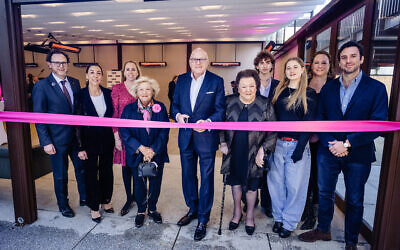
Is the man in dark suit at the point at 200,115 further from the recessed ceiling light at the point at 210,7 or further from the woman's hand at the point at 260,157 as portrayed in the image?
the recessed ceiling light at the point at 210,7

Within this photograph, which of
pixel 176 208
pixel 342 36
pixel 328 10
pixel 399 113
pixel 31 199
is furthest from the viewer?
pixel 328 10

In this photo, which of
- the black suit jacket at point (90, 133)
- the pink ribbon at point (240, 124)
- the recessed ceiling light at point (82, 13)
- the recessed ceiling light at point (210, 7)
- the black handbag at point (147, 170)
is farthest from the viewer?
the recessed ceiling light at point (82, 13)

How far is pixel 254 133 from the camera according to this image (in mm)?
2211

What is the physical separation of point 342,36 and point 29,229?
192 inches

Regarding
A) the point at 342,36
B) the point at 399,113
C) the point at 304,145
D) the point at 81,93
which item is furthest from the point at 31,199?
the point at 342,36

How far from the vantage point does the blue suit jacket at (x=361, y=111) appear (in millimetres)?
1838

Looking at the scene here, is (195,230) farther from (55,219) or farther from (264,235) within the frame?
(55,219)

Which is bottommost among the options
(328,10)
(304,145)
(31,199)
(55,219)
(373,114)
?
(55,219)

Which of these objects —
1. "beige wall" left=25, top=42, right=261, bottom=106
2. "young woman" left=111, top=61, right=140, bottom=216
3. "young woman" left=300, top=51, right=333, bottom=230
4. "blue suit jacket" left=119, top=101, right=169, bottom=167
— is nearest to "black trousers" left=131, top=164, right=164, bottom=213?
"blue suit jacket" left=119, top=101, right=169, bottom=167

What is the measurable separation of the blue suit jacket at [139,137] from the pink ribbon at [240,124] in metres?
0.20

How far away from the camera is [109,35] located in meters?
10.9

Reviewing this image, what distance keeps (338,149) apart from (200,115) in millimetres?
1218

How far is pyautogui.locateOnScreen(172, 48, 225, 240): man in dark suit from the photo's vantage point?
2.31 m

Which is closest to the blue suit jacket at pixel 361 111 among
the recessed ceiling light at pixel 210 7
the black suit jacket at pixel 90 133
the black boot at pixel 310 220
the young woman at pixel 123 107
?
the black boot at pixel 310 220
